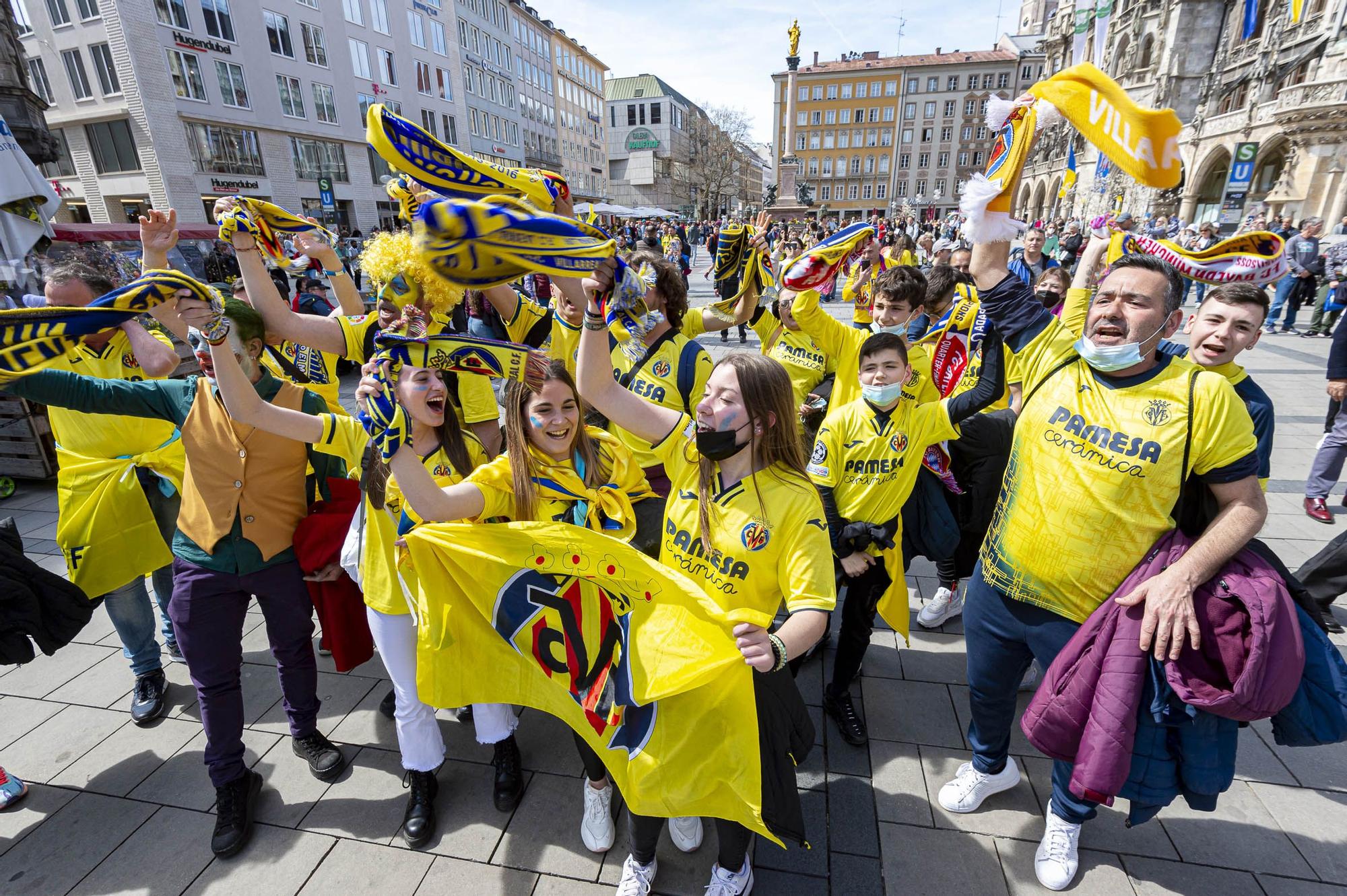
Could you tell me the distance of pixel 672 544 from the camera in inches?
91.3

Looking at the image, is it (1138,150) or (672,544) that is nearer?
(1138,150)

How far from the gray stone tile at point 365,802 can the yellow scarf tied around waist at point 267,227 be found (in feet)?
8.19

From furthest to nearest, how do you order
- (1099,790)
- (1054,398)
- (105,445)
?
1. (105,445)
2. (1054,398)
3. (1099,790)

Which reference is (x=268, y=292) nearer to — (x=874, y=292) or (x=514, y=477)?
(x=514, y=477)

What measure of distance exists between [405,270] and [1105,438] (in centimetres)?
260

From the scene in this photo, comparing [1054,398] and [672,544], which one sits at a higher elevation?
[1054,398]

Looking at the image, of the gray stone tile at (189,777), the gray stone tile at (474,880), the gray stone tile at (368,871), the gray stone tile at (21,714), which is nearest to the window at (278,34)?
the gray stone tile at (21,714)

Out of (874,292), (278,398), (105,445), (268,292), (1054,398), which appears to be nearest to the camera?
(1054,398)

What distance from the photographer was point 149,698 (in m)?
3.30

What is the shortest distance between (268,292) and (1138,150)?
357 cm

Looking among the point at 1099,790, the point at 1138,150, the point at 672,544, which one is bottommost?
the point at 1099,790

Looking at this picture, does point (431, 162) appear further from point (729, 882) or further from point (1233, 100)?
point (1233, 100)

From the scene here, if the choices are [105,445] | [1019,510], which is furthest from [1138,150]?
[105,445]

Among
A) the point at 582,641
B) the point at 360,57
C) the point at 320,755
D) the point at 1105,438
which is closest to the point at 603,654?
the point at 582,641
